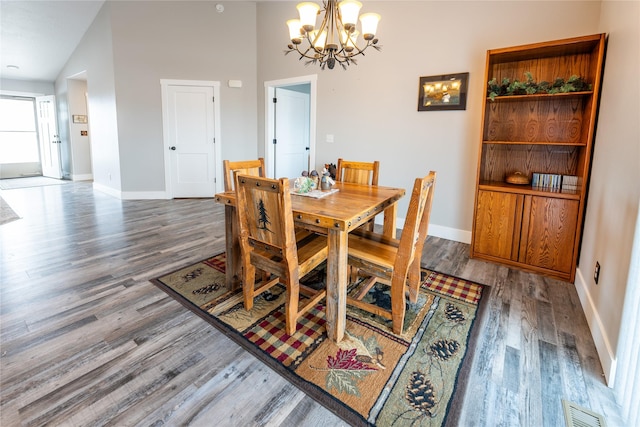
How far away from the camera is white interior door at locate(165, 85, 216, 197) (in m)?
5.78

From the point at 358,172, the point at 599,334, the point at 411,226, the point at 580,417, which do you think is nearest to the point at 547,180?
the point at 599,334

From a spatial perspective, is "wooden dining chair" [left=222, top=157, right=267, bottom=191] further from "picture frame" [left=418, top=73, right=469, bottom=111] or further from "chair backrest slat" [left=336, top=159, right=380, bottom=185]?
"picture frame" [left=418, top=73, right=469, bottom=111]

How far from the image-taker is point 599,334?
1.88 m

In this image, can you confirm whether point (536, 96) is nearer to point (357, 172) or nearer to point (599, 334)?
point (357, 172)

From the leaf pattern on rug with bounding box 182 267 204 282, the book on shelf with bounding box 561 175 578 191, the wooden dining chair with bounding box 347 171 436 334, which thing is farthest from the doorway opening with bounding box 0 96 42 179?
the book on shelf with bounding box 561 175 578 191

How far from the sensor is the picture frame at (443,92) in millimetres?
3533

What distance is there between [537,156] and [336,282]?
2.61 metres

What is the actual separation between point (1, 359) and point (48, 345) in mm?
198

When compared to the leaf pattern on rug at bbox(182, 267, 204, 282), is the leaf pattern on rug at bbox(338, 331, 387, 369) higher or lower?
lower

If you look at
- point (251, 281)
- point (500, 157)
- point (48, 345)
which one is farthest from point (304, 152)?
point (48, 345)

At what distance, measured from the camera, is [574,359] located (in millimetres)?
1806

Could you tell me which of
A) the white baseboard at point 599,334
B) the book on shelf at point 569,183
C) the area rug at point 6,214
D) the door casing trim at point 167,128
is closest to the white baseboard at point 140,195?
the door casing trim at point 167,128

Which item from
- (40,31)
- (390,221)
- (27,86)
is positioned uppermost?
(40,31)

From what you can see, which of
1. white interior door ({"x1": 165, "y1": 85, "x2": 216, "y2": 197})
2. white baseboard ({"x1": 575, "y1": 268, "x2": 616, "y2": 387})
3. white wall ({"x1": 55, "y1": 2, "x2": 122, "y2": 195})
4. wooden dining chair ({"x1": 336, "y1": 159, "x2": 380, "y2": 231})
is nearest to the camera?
white baseboard ({"x1": 575, "y1": 268, "x2": 616, "y2": 387})
